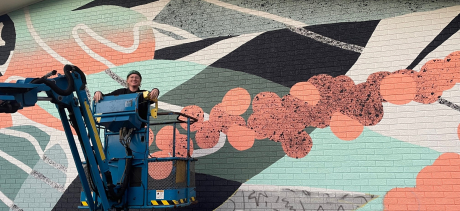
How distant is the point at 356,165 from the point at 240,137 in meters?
1.98

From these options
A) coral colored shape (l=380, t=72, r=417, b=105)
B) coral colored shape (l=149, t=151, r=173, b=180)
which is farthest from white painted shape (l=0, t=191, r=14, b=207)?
coral colored shape (l=380, t=72, r=417, b=105)

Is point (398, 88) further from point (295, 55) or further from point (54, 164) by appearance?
point (54, 164)

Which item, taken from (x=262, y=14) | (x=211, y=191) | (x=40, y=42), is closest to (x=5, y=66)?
(x=40, y=42)

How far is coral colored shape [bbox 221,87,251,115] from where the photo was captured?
6.94 meters

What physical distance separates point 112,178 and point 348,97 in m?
3.90

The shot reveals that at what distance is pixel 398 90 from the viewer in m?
6.23

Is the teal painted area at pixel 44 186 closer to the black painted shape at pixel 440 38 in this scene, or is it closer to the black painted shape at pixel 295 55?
the black painted shape at pixel 295 55

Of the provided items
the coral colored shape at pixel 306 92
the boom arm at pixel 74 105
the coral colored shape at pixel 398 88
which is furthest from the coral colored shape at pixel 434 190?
the boom arm at pixel 74 105

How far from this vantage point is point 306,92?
666cm

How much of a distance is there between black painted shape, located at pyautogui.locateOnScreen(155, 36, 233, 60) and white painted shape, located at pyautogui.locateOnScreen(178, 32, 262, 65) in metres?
0.07

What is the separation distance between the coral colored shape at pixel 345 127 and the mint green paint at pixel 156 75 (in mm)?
2560

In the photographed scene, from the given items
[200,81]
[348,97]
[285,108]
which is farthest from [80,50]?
[348,97]

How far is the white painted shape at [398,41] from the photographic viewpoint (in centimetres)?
622

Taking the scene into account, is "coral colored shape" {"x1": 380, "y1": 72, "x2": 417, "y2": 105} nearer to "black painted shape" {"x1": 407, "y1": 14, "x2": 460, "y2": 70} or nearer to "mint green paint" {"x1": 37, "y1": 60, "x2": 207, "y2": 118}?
"black painted shape" {"x1": 407, "y1": 14, "x2": 460, "y2": 70}
